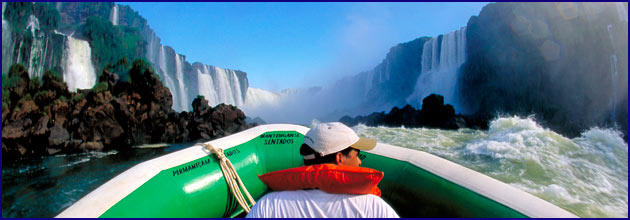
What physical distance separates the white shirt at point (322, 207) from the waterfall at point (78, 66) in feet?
109

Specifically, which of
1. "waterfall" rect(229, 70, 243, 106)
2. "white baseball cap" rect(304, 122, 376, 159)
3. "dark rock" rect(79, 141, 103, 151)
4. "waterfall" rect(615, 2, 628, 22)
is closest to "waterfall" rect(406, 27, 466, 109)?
"waterfall" rect(615, 2, 628, 22)

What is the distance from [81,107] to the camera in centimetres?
1814

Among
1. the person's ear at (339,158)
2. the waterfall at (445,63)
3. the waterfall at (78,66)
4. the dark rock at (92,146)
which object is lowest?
the dark rock at (92,146)

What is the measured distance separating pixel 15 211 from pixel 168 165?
917 cm

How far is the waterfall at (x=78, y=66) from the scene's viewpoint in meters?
27.5

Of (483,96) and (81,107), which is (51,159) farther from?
(483,96)

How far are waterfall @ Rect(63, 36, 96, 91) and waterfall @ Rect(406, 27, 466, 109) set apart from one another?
120 ft

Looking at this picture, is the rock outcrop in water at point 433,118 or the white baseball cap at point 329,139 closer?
the white baseball cap at point 329,139

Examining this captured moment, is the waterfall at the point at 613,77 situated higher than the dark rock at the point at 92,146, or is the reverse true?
the waterfall at the point at 613,77

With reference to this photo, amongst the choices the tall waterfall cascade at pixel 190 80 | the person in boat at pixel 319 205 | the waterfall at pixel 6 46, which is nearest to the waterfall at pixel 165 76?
the tall waterfall cascade at pixel 190 80

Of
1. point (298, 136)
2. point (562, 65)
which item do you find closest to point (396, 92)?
point (562, 65)

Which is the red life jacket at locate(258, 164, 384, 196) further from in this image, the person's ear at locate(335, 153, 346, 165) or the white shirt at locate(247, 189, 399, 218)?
the person's ear at locate(335, 153, 346, 165)

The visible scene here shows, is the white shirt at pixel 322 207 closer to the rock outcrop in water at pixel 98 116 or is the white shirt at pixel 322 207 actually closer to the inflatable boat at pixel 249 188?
the inflatable boat at pixel 249 188

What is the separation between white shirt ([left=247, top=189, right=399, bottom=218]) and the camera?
4.11 ft
